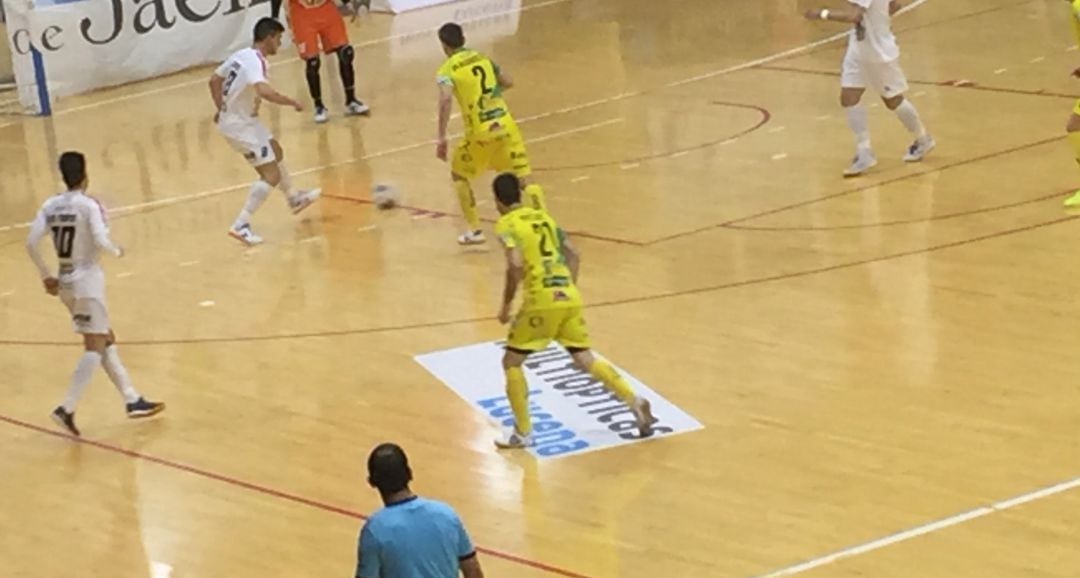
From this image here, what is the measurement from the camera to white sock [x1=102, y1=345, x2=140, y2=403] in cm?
1202

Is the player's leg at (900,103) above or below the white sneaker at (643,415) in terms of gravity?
above

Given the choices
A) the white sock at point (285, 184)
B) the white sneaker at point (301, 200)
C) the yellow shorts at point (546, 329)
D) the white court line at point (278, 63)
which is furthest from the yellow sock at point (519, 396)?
the white court line at point (278, 63)

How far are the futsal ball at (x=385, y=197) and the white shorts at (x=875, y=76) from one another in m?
4.11

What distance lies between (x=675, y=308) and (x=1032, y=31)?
11.1 meters

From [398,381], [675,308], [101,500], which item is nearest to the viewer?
[101,500]

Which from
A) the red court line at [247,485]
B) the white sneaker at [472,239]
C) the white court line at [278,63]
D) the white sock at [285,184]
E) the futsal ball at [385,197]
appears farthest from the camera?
the white court line at [278,63]

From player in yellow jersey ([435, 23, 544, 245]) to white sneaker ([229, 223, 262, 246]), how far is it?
2090mm

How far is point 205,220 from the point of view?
17453 millimetres

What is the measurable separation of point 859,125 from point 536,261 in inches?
260

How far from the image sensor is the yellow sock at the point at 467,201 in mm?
15312

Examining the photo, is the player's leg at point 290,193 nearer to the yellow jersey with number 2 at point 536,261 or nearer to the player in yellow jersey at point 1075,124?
the yellow jersey with number 2 at point 536,261

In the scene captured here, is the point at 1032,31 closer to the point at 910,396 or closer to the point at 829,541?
the point at 910,396

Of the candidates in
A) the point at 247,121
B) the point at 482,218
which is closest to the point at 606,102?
the point at 482,218

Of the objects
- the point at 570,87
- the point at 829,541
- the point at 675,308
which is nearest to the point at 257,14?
the point at 570,87
